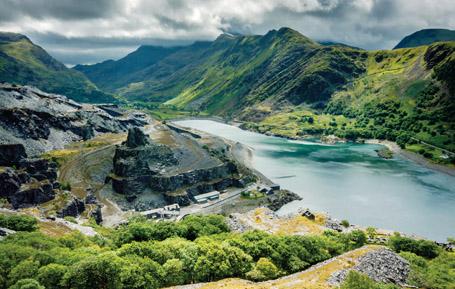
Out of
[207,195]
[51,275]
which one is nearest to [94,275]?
[51,275]

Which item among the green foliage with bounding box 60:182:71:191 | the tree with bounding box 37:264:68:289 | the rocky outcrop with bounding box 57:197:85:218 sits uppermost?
the tree with bounding box 37:264:68:289

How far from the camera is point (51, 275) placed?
39.8 m

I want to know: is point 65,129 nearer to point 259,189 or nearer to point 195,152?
point 195,152

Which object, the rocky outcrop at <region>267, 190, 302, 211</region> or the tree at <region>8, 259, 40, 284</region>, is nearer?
the tree at <region>8, 259, 40, 284</region>

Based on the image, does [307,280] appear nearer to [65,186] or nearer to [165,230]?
[165,230]

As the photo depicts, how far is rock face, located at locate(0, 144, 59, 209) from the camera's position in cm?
9656

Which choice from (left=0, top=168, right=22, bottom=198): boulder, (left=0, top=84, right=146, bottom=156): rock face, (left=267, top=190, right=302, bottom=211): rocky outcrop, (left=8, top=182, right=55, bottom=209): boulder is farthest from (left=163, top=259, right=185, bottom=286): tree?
(left=0, top=84, right=146, bottom=156): rock face

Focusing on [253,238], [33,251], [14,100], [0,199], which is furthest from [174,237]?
[14,100]

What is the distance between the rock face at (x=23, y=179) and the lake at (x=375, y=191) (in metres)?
74.2

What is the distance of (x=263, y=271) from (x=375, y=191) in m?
105

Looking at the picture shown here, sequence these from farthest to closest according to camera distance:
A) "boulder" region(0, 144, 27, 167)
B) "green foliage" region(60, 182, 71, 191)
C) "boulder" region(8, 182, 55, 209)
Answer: "boulder" region(0, 144, 27, 167)
"green foliage" region(60, 182, 71, 191)
"boulder" region(8, 182, 55, 209)

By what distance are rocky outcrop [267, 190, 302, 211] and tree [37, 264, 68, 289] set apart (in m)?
89.1

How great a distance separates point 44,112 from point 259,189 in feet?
366

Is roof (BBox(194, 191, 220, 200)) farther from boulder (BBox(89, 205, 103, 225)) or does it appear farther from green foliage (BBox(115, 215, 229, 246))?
green foliage (BBox(115, 215, 229, 246))
